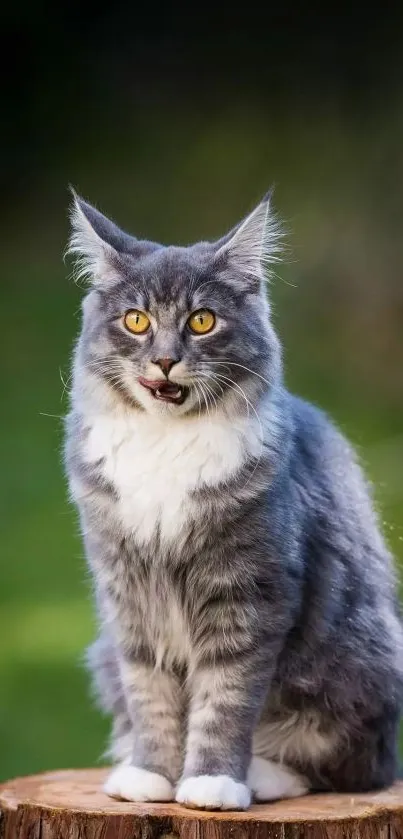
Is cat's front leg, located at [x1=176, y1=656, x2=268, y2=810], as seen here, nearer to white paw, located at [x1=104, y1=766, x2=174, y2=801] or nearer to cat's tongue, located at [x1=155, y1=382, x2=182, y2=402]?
white paw, located at [x1=104, y1=766, x2=174, y2=801]

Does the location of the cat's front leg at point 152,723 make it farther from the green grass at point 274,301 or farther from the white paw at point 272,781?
the green grass at point 274,301

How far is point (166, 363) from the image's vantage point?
88.4 inches

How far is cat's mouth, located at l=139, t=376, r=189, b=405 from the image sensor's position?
227 cm

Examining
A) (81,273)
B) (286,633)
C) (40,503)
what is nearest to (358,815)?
(286,633)

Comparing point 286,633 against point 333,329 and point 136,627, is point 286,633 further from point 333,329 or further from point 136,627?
point 333,329

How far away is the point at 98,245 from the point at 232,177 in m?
3.61

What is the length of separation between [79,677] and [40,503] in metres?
0.86

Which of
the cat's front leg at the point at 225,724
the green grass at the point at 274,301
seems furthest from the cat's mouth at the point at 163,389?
the green grass at the point at 274,301

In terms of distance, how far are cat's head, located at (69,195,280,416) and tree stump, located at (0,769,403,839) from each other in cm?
70

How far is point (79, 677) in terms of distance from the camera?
16.2 feet

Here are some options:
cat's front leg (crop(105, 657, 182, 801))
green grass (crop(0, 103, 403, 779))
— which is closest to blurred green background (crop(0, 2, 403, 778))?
green grass (crop(0, 103, 403, 779))

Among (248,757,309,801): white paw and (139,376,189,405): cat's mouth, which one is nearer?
(139,376,189,405): cat's mouth

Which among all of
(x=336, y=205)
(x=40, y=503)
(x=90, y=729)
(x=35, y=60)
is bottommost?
(x=90, y=729)

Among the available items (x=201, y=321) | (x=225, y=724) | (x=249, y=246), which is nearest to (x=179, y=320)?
(x=201, y=321)
